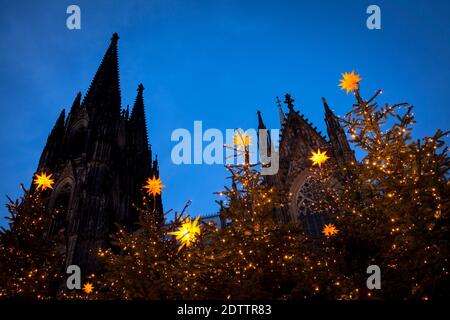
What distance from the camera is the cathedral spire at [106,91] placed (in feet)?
93.8

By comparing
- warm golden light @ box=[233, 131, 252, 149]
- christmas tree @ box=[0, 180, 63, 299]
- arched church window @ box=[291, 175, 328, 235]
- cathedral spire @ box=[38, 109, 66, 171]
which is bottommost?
christmas tree @ box=[0, 180, 63, 299]

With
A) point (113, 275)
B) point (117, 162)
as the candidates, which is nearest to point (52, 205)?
point (117, 162)

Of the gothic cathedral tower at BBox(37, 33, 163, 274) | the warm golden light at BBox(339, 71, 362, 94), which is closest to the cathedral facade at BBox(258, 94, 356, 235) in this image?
the warm golden light at BBox(339, 71, 362, 94)

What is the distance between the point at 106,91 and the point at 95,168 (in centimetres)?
1088

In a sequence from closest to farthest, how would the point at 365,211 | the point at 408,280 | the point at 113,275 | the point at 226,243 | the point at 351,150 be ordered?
the point at 408,280 → the point at 226,243 → the point at 365,211 → the point at 113,275 → the point at 351,150

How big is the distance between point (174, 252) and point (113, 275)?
4.97 ft

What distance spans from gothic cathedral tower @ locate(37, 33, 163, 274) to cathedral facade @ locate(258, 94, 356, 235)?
34.3ft

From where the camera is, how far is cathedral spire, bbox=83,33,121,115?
28.6 m

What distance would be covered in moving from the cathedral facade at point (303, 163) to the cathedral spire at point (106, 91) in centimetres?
1706

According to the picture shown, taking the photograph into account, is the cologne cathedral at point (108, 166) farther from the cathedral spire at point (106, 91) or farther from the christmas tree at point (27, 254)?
the christmas tree at point (27, 254)

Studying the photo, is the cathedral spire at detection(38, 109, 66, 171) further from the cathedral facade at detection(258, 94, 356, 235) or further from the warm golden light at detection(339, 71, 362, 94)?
the warm golden light at detection(339, 71, 362, 94)

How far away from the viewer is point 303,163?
17.0 meters

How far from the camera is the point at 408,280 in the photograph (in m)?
5.12

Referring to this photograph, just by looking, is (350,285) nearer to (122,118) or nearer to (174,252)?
(174,252)
